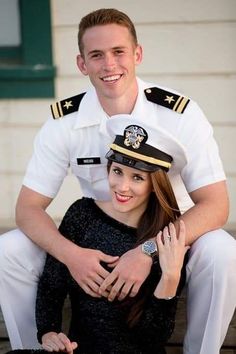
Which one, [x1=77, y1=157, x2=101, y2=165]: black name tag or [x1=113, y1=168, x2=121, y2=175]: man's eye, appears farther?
[x1=77, y1=157, x2=101, y2=165]: black name tag

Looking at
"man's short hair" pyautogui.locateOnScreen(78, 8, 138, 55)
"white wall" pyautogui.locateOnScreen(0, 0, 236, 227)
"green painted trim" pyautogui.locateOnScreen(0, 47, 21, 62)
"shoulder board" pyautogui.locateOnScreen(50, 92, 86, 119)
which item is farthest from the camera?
"green painted trim" pyautogui.locateOnScreen(0, 47, 21, 62)

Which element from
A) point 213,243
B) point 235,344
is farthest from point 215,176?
point 235,344

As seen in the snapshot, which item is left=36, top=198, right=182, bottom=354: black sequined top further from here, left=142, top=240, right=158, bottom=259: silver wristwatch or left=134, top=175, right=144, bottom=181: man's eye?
left=134, top=175, right=144, bottom=181: man's eye

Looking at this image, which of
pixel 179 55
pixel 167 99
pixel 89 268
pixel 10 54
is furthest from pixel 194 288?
pixel 10 54

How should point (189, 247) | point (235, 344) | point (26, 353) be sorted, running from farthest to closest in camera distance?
point (235, 344) → point (189, 247) → point (26, 353)

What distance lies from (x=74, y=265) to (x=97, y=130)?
536 mm

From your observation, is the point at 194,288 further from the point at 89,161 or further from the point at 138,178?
the point at 89,161

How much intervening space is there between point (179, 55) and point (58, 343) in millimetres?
1826

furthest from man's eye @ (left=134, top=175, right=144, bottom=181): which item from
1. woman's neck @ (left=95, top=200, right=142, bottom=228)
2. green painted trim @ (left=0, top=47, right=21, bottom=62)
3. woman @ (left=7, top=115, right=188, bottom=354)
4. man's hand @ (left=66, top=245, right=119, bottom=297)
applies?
green painted trim @ (left=0, top=47, right=21, bottom=62)

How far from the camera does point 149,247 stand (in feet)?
7.69

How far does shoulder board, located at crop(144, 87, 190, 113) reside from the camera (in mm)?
2585

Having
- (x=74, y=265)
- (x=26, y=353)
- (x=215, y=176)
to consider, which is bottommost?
(x=26, y=353)

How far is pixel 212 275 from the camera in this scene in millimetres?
2412

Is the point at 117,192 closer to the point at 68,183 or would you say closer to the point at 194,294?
the point at 194,294
